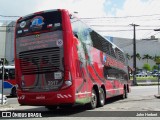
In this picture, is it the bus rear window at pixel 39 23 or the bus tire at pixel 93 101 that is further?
the bus tire at pixel 93 101

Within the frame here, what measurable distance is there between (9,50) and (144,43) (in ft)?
254

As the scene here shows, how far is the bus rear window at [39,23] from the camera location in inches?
493

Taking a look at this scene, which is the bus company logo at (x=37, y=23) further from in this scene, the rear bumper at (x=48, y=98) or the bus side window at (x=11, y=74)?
the bus side window at (x=11, y=74)

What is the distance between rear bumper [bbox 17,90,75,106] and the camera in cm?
1194

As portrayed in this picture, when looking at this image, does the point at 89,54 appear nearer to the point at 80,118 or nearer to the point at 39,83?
the point at 39,83

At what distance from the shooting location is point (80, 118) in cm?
1122

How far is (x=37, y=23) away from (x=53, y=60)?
1.74m

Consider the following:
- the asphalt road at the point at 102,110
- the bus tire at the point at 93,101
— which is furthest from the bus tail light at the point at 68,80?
the bus tire at the point at 93,101

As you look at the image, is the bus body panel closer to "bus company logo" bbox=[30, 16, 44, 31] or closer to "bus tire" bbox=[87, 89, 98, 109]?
"bus tire" bbox=[87, 89, 98, 109]

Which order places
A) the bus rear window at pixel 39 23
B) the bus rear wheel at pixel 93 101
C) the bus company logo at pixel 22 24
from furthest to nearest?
1. the bus rear wheel at pixel 93 101
2. the bus company logo at pixel 22 24
3. the bus rear window at pixel 39 23

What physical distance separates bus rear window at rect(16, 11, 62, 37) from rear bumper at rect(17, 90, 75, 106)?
246 cm

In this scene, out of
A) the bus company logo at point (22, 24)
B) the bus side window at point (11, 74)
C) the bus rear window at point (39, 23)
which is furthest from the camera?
the bus side window at point (11, 74)

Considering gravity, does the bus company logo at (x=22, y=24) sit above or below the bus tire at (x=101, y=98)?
above

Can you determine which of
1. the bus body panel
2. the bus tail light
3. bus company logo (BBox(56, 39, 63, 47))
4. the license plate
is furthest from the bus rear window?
the bus body panel
